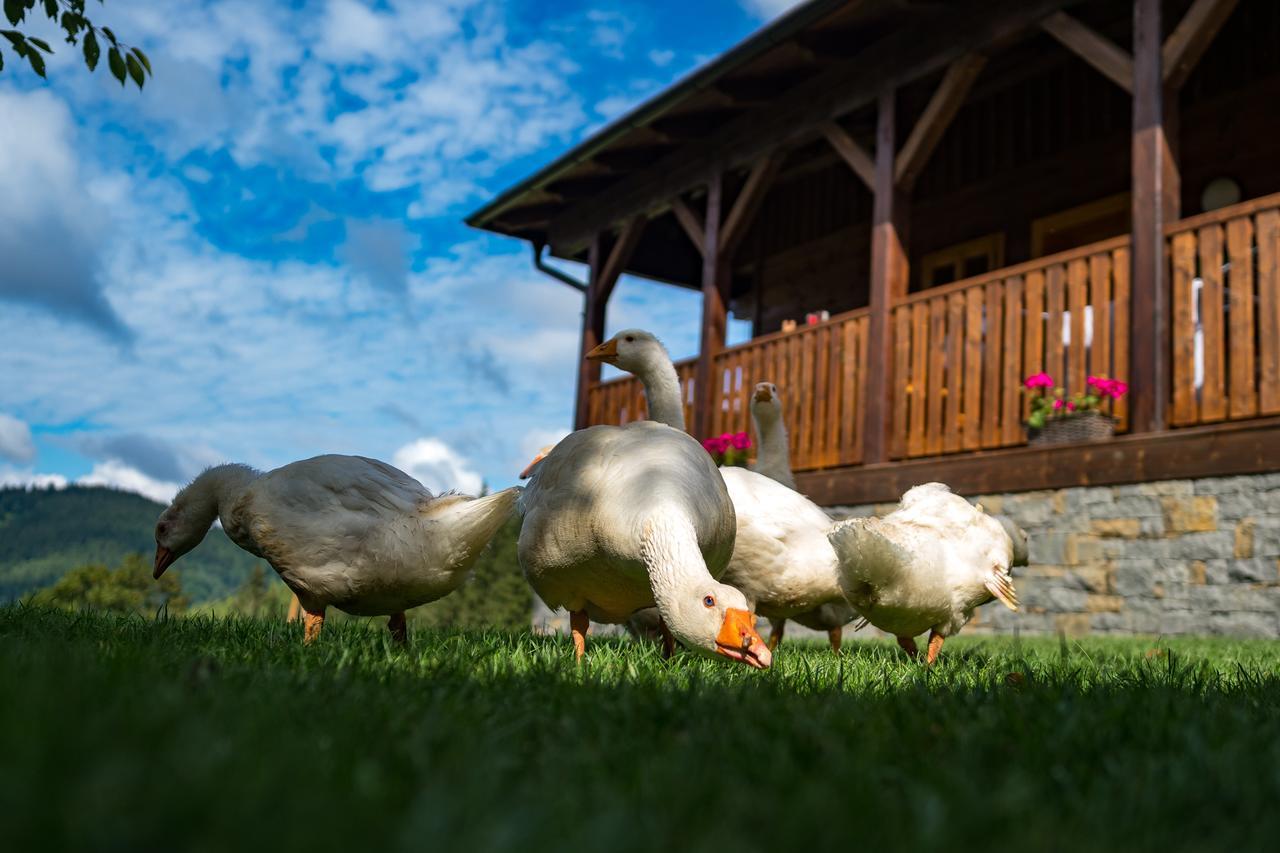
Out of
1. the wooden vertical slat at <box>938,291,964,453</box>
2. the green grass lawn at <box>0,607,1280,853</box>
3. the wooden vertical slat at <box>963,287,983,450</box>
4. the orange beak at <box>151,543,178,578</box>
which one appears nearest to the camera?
the green grass lawn at <box>0,607,1280,853</box>

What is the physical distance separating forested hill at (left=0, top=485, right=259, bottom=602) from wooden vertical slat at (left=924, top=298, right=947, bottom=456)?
85.1 metres

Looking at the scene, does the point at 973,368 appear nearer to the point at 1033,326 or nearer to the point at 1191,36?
the point at 1033,326

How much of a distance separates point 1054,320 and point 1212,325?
53.9 inches

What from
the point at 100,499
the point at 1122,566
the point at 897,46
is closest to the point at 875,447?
the point at 1122,566

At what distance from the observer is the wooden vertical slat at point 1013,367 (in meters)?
9.51

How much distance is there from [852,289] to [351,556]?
40.3 ft

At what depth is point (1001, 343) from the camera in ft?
33.4

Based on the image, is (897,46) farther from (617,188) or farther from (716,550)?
(716,550)

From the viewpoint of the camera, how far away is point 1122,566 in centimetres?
854

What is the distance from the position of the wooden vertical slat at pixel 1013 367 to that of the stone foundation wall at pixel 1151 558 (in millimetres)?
600

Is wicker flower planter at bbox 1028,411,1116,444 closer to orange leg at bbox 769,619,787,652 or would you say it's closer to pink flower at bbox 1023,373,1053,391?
pink flower at bbox 1023,373,1053,391

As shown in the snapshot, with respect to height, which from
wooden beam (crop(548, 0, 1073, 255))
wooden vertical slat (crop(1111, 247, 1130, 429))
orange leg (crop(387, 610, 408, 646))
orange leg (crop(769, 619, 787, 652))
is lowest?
orange leg (crop(769, 619, 787, 652))

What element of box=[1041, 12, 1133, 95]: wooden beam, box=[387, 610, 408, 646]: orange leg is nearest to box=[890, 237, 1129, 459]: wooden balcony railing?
box=[1041, 12, 1133, 95]: wooden beam

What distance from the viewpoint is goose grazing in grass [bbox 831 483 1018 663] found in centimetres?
445
